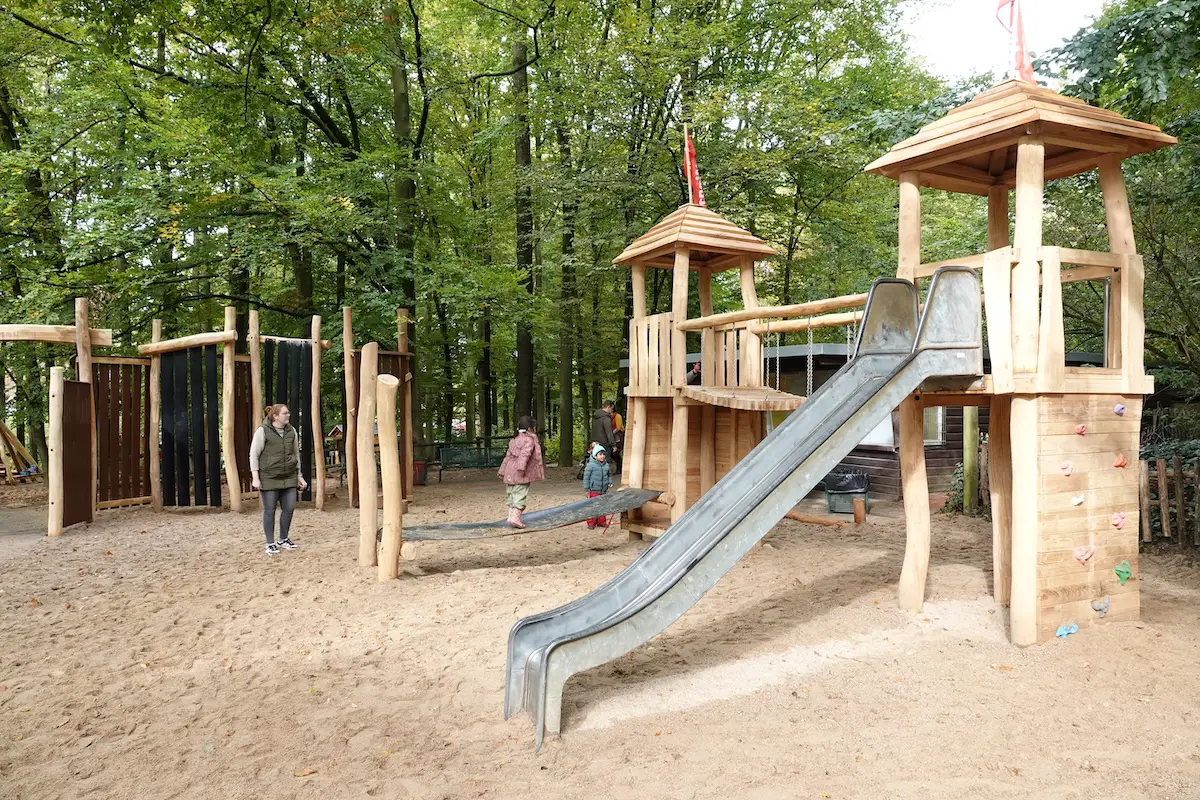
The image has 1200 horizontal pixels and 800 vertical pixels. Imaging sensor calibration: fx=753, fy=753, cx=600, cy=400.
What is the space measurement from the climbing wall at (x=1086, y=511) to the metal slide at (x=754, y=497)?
0.81 meters

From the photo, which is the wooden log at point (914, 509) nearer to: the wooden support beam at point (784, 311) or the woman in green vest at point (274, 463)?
the wooden support beam at point (784, 311)

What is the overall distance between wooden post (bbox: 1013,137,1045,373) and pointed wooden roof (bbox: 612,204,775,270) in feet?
12.7

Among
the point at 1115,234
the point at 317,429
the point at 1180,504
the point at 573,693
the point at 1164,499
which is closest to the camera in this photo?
the point at 573,693

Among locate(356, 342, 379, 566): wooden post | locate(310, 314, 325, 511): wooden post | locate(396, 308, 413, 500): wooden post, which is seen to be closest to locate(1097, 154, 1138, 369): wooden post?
locate(356, 342, 379, 566): wooden post

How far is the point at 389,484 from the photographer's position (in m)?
7.34

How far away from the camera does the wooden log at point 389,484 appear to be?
718 centimetres

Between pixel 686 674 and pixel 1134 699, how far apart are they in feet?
8.77

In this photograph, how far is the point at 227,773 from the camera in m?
3.80

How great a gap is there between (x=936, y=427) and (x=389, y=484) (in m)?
11.1

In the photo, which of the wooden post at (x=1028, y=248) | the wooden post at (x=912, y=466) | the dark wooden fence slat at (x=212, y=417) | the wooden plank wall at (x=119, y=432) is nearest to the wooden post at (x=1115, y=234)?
the wooden post at (x=1028, y=248)

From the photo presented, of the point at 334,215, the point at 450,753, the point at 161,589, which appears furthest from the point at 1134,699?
the point at 334,215

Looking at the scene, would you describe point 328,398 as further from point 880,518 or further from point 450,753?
point 450,753

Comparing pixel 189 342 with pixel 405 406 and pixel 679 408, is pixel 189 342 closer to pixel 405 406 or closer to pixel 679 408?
pixel 405 406

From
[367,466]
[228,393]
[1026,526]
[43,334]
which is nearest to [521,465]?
[367,466]
